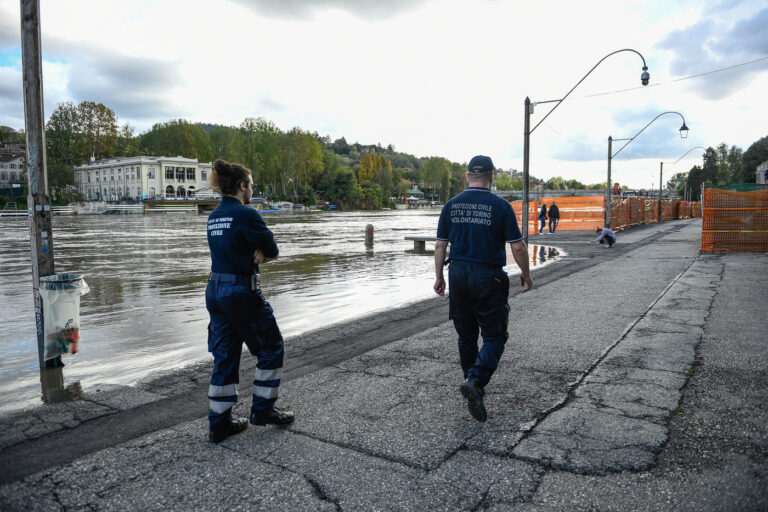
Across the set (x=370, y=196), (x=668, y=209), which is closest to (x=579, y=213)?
(x=668, y=209)

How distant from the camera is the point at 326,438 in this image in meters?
3.55

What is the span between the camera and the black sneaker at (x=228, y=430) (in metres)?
3.52

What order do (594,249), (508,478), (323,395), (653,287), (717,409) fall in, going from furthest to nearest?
(594,249), (653,287), (323,395), (717,409), (508,478)

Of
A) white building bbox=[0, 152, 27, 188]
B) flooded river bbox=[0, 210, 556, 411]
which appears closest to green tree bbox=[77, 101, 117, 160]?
white building bbox=[0, 152, 27, 188]

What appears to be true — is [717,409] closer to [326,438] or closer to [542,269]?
[326,438]

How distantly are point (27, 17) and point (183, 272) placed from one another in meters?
9.13

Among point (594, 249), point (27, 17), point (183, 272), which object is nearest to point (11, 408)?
point (27, 17)

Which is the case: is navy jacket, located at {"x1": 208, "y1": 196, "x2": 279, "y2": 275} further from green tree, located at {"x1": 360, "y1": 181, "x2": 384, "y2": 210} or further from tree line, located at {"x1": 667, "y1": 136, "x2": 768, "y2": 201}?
tree line, located at {"x1": 667, "y1": 136, "x2": 768, "y2": 201}

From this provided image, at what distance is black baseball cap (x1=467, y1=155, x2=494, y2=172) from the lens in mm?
4156

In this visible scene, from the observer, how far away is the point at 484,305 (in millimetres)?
3945

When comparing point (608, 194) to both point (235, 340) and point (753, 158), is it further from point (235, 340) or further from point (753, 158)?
point (753, 158)

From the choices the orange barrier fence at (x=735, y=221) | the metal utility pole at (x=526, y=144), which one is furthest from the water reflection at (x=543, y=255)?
the orange barrier fence at (x=735, y=221)

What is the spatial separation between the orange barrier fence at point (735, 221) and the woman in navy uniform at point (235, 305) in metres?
16.6

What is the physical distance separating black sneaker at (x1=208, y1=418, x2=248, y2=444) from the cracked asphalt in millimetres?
46
